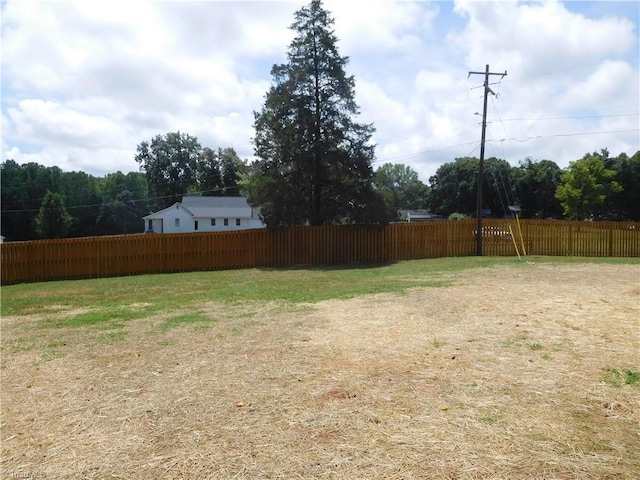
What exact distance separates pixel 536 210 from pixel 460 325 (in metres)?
65.1

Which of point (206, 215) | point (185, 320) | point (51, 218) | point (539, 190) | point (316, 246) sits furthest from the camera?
point (539, 190)

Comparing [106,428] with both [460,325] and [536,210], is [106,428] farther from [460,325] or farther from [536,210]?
[536,210]

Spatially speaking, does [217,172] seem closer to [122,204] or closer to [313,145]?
[122,204]

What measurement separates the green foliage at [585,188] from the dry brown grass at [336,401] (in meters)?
45.6

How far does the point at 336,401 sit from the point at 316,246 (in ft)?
58.5

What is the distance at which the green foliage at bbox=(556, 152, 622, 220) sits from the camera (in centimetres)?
Answer: 4669

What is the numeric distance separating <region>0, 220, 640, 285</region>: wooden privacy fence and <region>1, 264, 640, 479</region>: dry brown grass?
1315 centimetres

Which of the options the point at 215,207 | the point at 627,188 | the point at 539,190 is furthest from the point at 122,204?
the point at 627,188

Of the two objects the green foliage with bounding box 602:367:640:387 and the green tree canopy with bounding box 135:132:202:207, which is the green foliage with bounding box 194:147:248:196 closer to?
the green tree canopy with bounding box 135:132:202:207

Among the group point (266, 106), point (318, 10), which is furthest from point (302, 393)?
point (318, 10)

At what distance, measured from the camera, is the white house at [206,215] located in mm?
55000

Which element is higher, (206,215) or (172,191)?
(172,191)

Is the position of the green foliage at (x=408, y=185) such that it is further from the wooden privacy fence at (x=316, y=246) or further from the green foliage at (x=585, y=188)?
the wooden privacy fence at (x=316, y=246)

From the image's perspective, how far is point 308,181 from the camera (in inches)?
885
